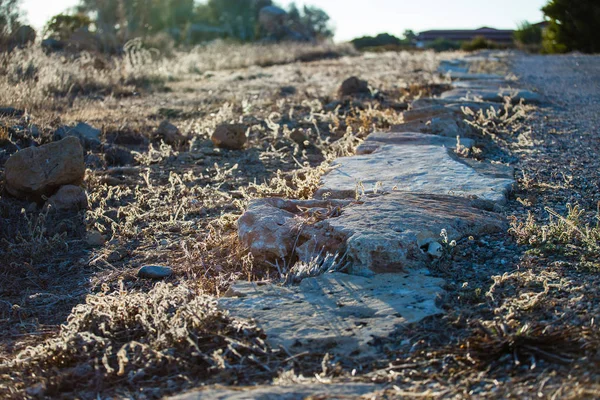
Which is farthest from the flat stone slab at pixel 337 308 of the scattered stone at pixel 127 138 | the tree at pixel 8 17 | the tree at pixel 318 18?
the tree at pixel 318 18

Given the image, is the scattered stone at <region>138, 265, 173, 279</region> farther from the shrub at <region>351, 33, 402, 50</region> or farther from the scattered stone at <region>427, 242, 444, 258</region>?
the shrub at <region>351, 33, 402, 50</region>

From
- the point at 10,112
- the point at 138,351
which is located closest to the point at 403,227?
the point at 138,351

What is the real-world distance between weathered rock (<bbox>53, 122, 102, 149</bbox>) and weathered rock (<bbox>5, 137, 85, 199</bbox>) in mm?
1065

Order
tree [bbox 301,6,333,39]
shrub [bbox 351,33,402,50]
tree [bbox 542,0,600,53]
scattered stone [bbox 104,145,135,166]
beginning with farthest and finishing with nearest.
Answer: tree [bbox 301,6,333,39]
shrub [bbox 351,33,402,50]
tree [bbox 542,0,600,53]
scattered stone [bbox 104,145,135,166]

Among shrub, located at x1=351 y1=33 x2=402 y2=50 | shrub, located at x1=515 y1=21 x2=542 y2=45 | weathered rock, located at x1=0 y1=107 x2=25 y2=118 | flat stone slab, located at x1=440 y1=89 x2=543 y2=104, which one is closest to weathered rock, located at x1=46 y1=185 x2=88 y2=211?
weathered rock, located at x1=0 y1=107 x2=25 y2=118

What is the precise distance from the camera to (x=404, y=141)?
428cm

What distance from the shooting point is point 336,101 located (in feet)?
22.4

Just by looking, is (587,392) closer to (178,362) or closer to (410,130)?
(178,362)

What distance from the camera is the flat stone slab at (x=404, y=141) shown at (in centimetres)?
413

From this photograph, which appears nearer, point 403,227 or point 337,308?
point 337,308

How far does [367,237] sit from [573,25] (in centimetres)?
1531

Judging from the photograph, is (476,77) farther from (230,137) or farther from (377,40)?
(377,40)

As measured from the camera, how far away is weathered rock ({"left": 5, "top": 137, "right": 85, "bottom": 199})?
3.71 metres

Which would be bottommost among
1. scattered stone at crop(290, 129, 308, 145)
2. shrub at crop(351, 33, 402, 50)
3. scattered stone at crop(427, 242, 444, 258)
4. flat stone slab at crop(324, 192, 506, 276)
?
scattered stone at crop(427, 242, 444, 258)
